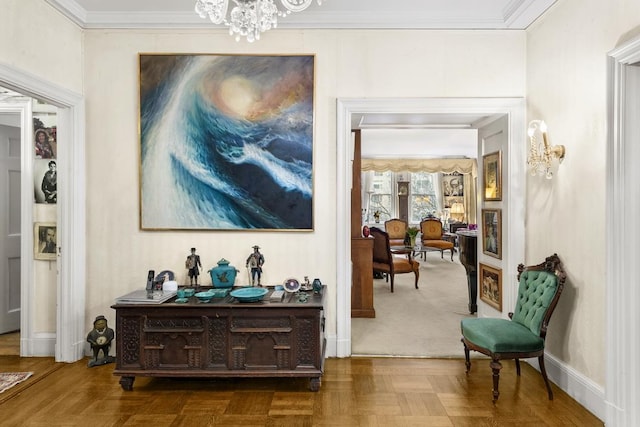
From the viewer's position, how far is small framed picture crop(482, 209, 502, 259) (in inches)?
147

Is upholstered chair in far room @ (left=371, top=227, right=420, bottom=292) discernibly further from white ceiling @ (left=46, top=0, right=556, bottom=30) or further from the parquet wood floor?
white ceiling @ (left=46, top=0, right=556, bottom=30)

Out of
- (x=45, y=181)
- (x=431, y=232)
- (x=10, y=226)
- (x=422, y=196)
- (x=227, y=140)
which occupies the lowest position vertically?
(x=431, y=232)

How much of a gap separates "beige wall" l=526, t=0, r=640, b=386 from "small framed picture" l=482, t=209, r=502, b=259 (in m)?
0.38

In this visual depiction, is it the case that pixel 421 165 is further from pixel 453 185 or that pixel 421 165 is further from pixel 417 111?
pixel 417 111

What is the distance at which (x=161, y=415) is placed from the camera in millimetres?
2584

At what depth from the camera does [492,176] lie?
12.7 feet

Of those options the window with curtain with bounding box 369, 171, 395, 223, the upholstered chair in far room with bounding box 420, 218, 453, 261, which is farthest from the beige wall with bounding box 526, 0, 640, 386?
the window with curtain with bounding box 369, 171, 395, 223

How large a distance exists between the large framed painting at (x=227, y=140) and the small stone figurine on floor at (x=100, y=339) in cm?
94

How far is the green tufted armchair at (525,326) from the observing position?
108 inches

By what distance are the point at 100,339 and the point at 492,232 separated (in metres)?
3.87

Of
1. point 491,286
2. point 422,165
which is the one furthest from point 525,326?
point 422,165

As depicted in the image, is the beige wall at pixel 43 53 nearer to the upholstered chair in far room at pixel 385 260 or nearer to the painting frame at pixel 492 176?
the painting frame at pixel 492 176

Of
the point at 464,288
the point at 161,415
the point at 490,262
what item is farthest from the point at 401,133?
the point at 161,415

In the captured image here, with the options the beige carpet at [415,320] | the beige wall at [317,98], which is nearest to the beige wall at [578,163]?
the beige wall at [317,98]
